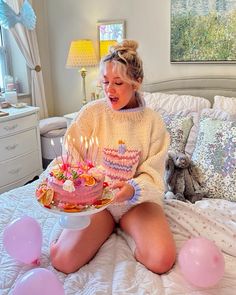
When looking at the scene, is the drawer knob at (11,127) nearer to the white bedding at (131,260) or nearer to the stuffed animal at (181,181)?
the white bedding at (131,260)

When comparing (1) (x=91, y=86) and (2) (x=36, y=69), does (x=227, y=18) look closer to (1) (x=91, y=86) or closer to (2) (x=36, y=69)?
(1) (x=91, y=86)

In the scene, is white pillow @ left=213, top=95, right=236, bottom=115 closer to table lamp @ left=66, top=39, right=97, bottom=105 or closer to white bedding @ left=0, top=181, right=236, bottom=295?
white bedding @ left=0, top=181, right=236, bottom=295

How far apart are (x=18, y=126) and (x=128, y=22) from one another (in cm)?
133

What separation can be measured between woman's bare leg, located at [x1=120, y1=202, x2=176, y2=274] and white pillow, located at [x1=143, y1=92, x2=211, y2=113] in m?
1.05

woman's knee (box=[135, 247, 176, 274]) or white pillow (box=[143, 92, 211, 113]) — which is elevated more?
white pillow (box=[143, 92, 211, 113])

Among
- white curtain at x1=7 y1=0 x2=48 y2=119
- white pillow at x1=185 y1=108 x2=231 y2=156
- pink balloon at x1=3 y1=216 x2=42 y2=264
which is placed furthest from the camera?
white curtain at x1=7 y1=0 x2=48 y2=119

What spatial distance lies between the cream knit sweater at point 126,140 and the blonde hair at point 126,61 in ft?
0.62

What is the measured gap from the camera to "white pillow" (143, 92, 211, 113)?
240 cm

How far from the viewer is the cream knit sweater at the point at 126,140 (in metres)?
1.60

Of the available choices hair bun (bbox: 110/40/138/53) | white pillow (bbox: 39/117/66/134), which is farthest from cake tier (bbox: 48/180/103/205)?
white pillow (bbox: 39/117/66/134)

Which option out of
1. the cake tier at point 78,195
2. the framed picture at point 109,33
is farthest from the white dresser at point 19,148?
the cake tier at point 78,195

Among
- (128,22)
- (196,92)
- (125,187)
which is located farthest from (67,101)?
(125,187)

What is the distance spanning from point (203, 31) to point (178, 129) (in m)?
0.89

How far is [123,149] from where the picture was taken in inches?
63.7
